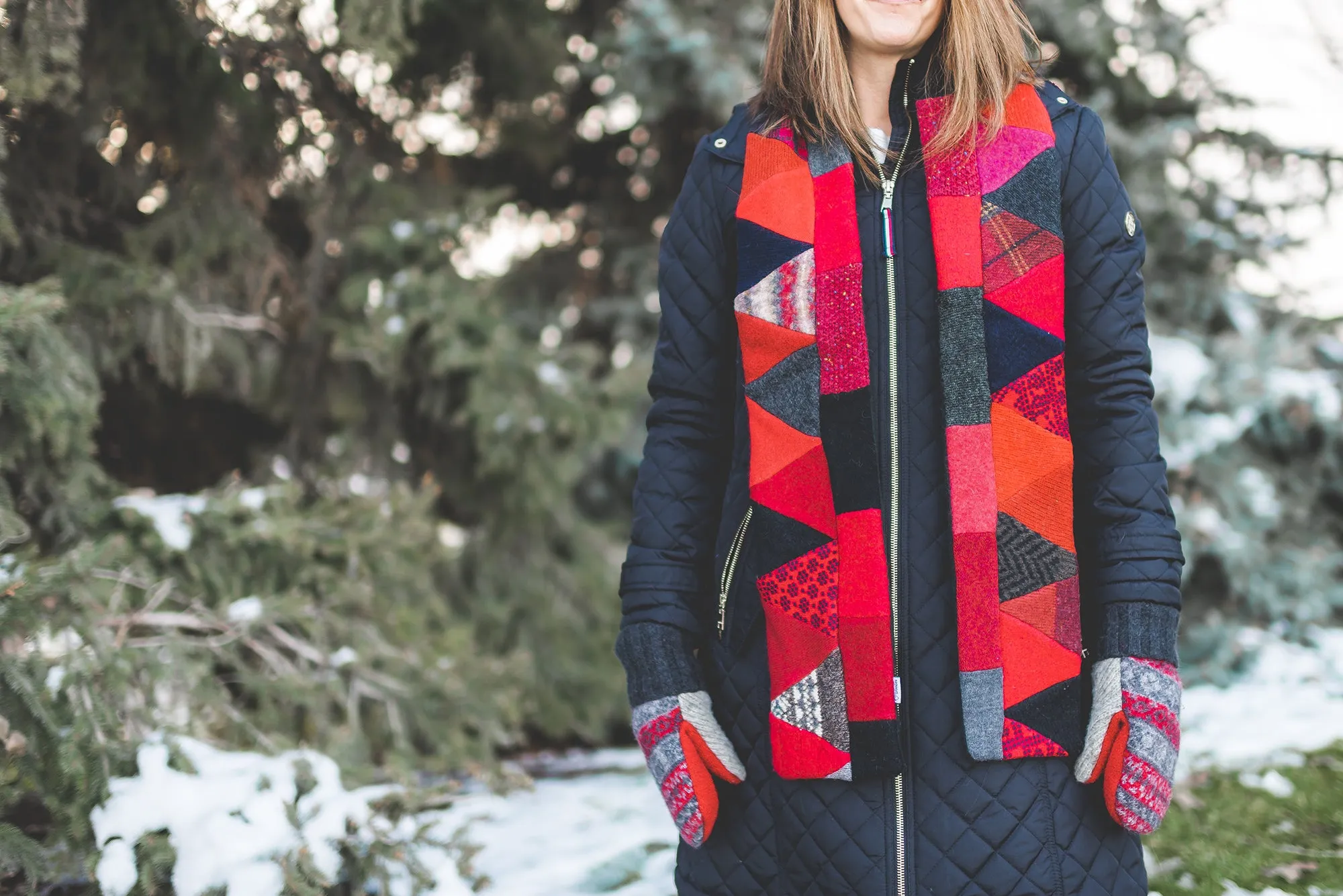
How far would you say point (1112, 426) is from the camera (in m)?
1.54

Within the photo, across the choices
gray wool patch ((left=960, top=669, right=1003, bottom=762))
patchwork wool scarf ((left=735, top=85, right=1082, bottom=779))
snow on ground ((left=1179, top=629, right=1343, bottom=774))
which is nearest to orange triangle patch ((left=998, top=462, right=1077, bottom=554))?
patchwork wool scarf ((left=735, top=85, right=1082, bottom=779))

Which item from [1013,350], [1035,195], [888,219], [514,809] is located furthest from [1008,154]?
[514,809]

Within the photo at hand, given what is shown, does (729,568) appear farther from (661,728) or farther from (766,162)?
(766,162)

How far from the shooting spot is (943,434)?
5.06 ft

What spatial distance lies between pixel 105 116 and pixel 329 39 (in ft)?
2.67

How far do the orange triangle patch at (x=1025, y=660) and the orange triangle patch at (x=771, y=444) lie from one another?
38 cm

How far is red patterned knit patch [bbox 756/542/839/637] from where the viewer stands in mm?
1539

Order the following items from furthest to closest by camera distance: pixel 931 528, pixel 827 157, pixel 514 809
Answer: pixel 514 809
pixel 827 157
pixel 931 528

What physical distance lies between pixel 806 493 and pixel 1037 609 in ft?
1.24

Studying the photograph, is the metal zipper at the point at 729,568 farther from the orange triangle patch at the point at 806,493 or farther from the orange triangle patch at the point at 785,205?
the orange triangle patch at the point at 785,205

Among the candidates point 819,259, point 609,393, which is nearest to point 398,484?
point 609,393

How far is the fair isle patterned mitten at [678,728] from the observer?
5.15 ft

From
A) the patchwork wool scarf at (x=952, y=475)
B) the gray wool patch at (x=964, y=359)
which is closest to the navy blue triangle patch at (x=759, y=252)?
the patchwork wool scarf at (x=952, y=475)

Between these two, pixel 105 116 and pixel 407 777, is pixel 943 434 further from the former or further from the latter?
pixel 105 116
